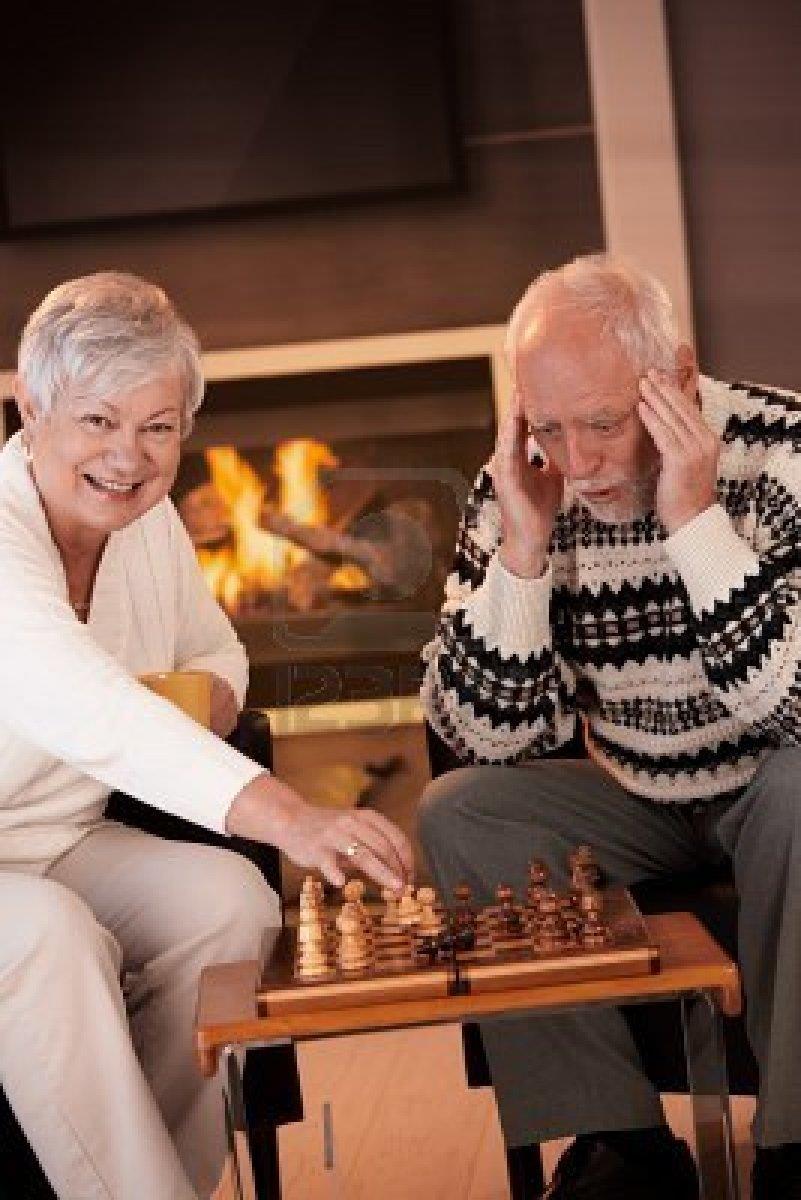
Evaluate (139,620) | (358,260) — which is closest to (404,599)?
(358,260)

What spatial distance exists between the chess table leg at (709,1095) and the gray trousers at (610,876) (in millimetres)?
247

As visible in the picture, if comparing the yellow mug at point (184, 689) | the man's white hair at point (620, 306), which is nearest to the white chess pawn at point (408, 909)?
the yellow mug at point (184, 689)

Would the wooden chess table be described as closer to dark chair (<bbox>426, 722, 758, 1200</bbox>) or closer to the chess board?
the chess board

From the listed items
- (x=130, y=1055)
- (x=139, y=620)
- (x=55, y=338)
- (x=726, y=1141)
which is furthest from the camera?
(x=139, y=620)

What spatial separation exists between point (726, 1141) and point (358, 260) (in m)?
3.05

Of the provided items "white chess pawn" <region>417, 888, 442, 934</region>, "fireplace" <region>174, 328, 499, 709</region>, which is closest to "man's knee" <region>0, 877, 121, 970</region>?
"white chess pawn" <region>417, 888, 442, 934</region>

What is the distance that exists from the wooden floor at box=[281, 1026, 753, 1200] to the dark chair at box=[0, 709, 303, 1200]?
0.04 meters

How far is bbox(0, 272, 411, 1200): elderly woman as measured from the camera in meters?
2.28

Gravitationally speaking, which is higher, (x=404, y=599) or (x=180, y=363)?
(x=180, y=363)

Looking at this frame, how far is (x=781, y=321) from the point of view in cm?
475

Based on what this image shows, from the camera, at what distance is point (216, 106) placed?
16.0 feet

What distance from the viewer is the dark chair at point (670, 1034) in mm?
2506

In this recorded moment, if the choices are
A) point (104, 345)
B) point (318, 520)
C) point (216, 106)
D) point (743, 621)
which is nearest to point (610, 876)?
point (743, 621)

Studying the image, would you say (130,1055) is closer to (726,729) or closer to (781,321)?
(726,729)
